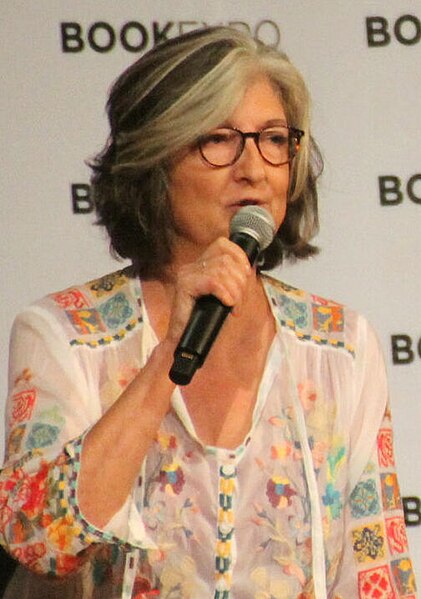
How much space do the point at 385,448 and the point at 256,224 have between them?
464 millimetres

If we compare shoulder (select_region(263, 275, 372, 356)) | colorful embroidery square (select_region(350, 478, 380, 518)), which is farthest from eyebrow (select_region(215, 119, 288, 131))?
colorful embroidery square (select_region(350, 478, 380, 518))

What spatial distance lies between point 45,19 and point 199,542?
3.64 ft

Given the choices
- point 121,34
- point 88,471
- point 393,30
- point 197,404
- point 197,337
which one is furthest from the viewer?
point 393,30

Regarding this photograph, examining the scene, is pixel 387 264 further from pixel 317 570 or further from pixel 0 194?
pixel 317 570

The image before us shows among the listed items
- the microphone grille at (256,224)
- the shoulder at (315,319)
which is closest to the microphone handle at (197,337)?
the microphone grille at (256,224)

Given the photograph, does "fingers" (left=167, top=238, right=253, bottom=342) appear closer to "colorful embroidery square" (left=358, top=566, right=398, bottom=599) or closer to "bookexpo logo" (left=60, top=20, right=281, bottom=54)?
"colorful embroidery square" (left=358, top=566, right=398, bottom=599)

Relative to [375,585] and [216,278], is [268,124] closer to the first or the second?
[216,278]

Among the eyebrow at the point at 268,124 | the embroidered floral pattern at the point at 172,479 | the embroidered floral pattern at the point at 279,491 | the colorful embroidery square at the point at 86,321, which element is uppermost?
the eyebrow at the point at 268,124

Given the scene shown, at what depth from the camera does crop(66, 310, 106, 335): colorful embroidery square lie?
6.48 ft

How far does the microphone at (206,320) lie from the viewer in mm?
1578

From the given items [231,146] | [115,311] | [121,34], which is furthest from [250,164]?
[121,34]

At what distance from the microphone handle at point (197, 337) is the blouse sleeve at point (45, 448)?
0.23 metres

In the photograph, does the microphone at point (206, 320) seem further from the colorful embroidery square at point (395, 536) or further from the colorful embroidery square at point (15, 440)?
the colorful embroidery square at point (395, 536)

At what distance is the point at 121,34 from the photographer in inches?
102
